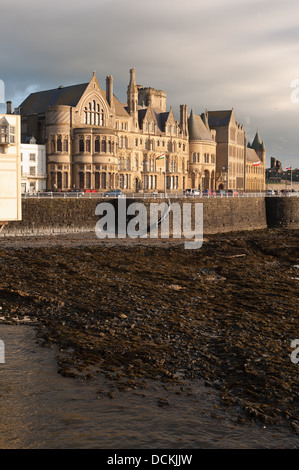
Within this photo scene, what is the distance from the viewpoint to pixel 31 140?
7419cm

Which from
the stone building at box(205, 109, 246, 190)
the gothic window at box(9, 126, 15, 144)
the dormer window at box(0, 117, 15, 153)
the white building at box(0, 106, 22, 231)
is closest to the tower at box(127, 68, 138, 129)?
the stone building at box(205, 109, 246, 190)

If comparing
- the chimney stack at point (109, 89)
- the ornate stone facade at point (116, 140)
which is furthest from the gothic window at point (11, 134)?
the chimney stack at point (109, 89)

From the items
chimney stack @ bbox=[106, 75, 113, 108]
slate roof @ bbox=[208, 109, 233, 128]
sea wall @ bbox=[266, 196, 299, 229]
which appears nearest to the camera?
sea wall @ bbox=[266, 196, 299, 229]

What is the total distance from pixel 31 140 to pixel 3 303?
179ft

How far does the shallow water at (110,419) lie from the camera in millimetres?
12148

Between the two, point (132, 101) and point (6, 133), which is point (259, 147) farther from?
point (6, 133)

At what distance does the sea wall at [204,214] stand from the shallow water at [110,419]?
32499 mm

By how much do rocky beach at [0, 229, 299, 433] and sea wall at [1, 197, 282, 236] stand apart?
10182mm

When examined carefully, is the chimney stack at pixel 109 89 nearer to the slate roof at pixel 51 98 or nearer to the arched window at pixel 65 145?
the slate roof at pixel 51 98

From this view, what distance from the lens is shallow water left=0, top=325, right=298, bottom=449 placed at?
1215cm

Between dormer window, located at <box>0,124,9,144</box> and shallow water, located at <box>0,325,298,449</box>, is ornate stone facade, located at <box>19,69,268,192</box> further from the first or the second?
shallow water, located at <box>0,325,298,449</box>
